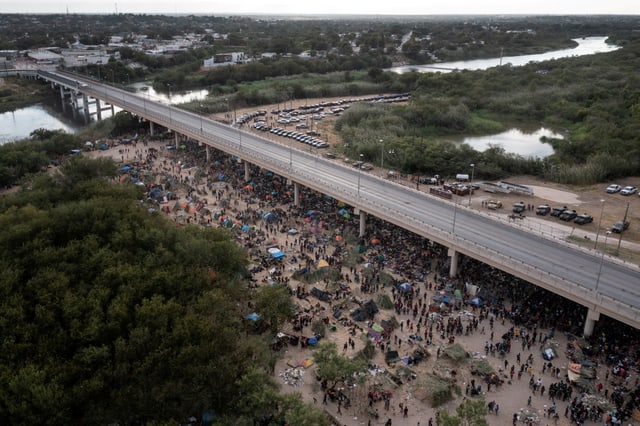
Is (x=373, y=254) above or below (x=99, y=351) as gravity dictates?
below

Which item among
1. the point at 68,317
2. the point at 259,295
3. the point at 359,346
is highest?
the point at 68,317

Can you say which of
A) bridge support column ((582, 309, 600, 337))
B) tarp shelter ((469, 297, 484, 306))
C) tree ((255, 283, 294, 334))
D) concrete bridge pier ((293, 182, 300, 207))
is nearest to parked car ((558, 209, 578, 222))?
tarp shelter ((469, 297, 484, 306))

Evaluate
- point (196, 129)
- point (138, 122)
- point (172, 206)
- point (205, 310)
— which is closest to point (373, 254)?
point (205, 310)

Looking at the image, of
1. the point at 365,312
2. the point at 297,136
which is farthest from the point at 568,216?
the point at 297,136

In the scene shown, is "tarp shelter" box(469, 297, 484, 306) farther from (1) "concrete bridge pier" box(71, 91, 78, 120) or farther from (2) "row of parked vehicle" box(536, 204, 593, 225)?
(1) "concrete bridge pier" box(71, 91, 78, 120)

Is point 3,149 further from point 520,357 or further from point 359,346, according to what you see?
point 520,357

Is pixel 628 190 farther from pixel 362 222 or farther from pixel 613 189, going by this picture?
pixel 362 222
